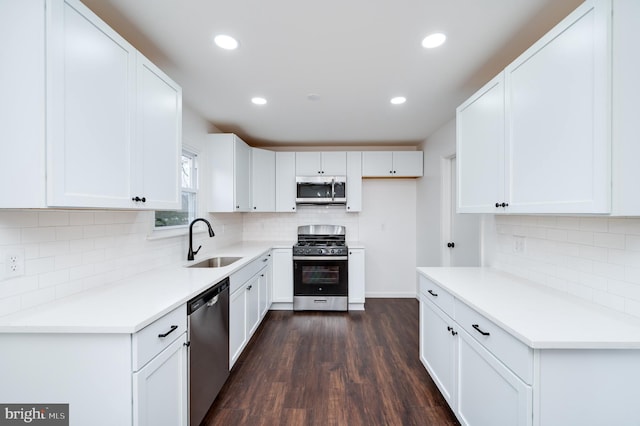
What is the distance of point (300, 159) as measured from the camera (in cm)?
406

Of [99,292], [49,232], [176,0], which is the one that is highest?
[176,0]

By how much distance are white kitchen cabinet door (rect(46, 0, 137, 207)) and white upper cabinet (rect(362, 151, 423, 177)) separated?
10.3 feet

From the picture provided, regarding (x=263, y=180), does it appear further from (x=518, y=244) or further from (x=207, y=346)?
(x=518, y=244)

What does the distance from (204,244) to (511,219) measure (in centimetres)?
295

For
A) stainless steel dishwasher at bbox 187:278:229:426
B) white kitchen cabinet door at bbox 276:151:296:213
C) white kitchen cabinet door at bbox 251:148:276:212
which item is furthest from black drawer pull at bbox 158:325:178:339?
white kitchen cabinet door at bbox 276:151:296:213

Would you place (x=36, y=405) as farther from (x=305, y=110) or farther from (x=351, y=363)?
(x=305, y=110)

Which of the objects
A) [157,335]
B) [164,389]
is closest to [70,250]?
[157,335]

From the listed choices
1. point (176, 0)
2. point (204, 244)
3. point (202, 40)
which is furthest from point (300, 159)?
point (176, 0)

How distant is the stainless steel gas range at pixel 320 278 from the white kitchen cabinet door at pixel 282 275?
10 cm

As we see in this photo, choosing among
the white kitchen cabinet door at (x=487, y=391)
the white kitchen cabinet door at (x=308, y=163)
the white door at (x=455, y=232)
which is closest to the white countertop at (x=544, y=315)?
the white kitchen cabinet door at (x=487, y=391)

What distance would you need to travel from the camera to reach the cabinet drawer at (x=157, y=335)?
1.11 meters

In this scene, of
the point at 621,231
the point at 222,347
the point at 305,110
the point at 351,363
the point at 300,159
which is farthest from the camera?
the point at 300,159

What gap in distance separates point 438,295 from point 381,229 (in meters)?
2.49

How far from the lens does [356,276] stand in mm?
3768
